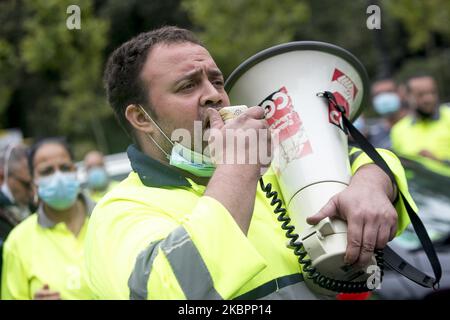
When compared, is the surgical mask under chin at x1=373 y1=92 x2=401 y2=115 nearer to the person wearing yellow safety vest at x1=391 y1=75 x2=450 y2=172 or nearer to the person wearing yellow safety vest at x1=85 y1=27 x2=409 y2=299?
the person wearing yellow safety vest at x1=391 y1=75 x2=450 y2=172

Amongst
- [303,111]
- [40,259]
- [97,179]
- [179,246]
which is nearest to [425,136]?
[97,179]

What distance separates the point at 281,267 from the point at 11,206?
2.67 m

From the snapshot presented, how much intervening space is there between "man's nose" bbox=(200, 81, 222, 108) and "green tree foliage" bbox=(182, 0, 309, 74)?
86cm

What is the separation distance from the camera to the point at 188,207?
180cm

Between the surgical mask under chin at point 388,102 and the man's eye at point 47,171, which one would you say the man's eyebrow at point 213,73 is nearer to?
the man's eye at point 47,171

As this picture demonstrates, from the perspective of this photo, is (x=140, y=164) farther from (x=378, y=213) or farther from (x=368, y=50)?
(x=368, y=50)

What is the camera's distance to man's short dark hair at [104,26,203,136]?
6.16ft

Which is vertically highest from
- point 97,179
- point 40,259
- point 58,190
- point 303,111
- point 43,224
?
point 303,111

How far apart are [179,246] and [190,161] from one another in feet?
1.28

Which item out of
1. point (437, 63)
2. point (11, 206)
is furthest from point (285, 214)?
point (437, 63)

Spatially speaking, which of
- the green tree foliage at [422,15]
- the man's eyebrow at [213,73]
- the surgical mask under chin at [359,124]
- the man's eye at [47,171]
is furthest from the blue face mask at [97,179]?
the green tree foliage at [422,15]

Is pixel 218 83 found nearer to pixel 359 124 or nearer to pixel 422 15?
pixel 359 124

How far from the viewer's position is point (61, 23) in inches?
168

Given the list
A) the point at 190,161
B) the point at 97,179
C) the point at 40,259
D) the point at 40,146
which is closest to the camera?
the point at 190,161
